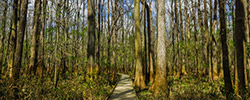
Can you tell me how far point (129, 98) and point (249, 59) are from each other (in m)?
7.27

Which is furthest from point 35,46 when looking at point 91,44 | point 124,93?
point 124,93

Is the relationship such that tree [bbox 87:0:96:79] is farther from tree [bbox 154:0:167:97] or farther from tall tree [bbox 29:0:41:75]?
tree [bbox 154:0:167:97]

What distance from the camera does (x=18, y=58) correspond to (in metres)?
5.48

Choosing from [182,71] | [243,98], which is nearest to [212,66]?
[182,71]

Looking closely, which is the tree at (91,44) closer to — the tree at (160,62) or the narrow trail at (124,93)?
the narrow trail at (124,93)

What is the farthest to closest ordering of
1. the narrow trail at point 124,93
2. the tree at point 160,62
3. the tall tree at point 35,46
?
the tall tree at point 35,46 → the narrow trail at point 124,93 → the tree at point 160,62

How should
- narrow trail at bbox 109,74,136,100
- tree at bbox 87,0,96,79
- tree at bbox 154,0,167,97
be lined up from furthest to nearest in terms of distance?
tree at bbox 87,0,96,79, narrow trail at bbox 109,74,136,100, tree at bbox 154,0,167,97

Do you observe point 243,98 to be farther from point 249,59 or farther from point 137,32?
point 137,32

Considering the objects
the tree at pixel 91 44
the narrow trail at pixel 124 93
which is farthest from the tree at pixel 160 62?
the tree at pixel 91 44

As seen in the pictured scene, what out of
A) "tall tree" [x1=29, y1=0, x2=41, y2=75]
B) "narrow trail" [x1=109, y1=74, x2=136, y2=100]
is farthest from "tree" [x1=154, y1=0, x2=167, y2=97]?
"tall tree" [x1=29, y1=0, x2=41, y2=75]

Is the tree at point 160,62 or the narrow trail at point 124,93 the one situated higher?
the tree at point 160,62

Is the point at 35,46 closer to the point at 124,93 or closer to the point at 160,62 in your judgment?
the point at 124,93

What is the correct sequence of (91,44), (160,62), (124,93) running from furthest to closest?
(91,44) → (124,93) → (160,62)

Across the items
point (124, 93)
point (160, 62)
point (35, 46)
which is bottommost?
point (124, 93)
